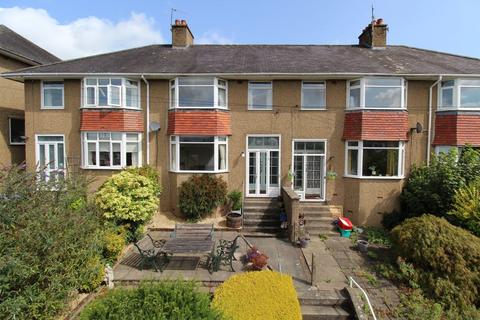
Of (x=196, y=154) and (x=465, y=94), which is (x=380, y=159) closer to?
(x=465, y=94)

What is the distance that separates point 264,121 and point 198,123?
3019 mm

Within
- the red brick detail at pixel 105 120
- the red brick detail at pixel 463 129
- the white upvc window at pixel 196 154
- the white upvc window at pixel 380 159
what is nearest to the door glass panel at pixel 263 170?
the white upvc window at pixel 196 154

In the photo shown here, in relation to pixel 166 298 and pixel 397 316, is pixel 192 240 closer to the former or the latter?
pixel 166 298

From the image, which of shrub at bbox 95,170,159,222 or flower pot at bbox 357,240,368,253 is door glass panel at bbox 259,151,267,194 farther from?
shrub at bbox 95,170,159,222

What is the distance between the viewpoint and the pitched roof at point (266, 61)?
451 inches

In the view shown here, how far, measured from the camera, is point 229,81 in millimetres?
11891

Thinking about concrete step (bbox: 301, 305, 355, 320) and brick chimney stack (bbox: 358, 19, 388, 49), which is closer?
concrete step (bbox: 301, 305, 355, 320)

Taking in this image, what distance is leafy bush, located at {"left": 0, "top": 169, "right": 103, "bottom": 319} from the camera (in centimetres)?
471

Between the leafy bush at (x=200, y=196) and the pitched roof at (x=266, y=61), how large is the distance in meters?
4.81

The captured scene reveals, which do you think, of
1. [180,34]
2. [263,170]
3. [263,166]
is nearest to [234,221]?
[263,170]

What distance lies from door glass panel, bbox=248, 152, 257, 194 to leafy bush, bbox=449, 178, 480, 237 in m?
7.23

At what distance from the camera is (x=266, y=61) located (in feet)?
41.6

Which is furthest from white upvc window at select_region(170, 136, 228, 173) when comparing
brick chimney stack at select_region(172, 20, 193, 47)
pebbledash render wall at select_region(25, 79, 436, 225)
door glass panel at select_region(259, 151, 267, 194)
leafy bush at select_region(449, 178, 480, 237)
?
leafy bush at select_region(449, 178, 480, 237)

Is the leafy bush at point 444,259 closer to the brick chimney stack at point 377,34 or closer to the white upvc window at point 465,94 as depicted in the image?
the white upvc window at point 465,94
